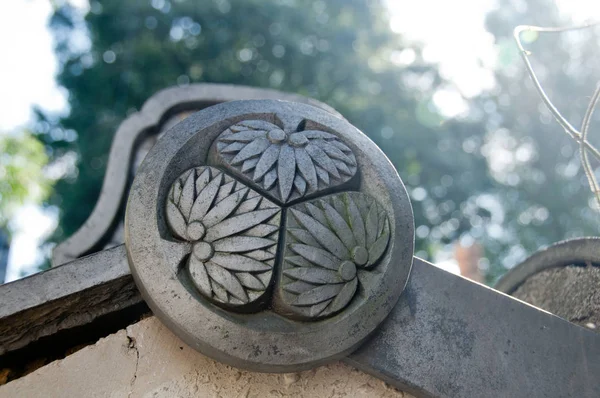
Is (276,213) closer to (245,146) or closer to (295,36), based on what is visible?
(245,146)

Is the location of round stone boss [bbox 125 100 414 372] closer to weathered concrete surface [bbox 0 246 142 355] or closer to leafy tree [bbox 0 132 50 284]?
weathered concrete surface [bbox 0 246 142 355]

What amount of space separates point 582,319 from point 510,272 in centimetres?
56

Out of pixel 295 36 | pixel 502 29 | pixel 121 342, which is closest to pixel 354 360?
pixel 121 342

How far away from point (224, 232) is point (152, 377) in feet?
1.38

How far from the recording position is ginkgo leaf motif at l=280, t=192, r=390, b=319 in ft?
4.69

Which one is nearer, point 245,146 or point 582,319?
point 245,146

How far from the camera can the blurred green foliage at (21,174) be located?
27.1 ft

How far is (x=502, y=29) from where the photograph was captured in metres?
11.1

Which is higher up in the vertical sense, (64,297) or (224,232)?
(224,232)

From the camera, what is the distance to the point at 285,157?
161cm

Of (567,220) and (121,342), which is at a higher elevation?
(121,342)

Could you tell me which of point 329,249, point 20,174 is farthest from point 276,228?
point 20,174

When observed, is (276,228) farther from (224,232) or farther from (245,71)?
(245,71)

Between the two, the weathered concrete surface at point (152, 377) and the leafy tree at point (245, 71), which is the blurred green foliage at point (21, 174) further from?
the weathered concrete surface at point (152, 377)
